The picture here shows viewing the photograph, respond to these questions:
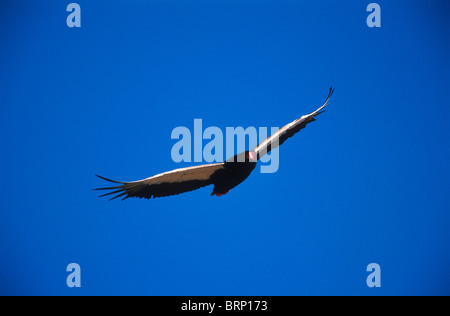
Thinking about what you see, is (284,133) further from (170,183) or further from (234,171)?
(170,183)

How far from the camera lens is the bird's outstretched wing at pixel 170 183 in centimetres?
854

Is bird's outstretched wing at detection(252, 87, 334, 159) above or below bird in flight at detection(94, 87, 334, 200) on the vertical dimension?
above

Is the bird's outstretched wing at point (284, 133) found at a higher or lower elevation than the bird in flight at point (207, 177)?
higher

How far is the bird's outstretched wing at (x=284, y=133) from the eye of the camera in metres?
8.91

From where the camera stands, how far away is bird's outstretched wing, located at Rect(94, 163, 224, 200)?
8.54 metres

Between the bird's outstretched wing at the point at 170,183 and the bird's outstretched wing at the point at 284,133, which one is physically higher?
the bird's outstretched wing at the point at 284,133

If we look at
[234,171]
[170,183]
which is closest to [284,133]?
[234,171]

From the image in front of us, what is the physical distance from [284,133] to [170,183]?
2.37 m
